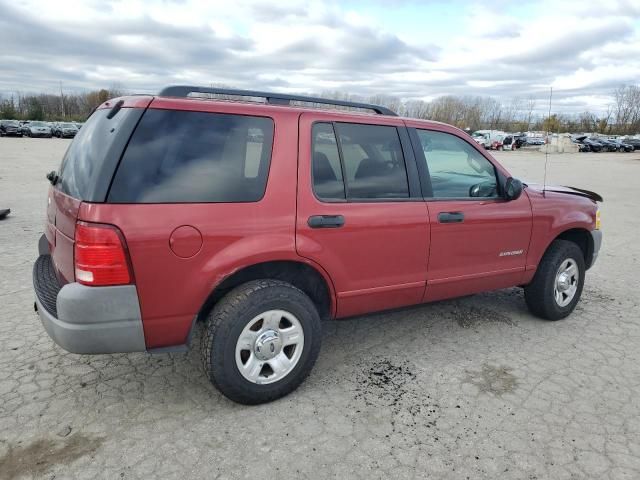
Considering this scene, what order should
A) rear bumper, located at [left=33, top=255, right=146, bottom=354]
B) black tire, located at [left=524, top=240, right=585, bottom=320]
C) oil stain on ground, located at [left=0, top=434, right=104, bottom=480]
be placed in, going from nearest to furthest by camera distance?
oil stain on ground, located at [left=0, top=434, right=104, bottom=480], rear bumper, located at [left=33, top=255, right=146, bottom=354], black tire, located at [left=524, top=240, right=585, bottom=320]

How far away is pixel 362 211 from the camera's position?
A: 3252 mm

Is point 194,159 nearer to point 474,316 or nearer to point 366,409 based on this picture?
point 366,409

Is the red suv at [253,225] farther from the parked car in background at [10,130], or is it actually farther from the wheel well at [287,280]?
the parked car in background at [10,130]

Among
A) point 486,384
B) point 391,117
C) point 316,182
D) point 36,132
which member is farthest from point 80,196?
point 36,132

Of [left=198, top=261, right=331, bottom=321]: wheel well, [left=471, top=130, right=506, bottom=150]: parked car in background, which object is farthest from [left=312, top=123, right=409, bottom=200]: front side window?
[left=471, top=130, right=506, bottom=150]: parked car in background

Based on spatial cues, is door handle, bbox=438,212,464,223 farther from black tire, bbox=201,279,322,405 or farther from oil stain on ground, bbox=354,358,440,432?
black tire, bbox=201,279,322,405

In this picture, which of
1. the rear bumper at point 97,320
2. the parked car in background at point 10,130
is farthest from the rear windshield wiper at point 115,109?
the parked car in background at point 10,130

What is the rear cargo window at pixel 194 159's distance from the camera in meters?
2.60

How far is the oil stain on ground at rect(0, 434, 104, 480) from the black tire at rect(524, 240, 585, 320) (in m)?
3.64

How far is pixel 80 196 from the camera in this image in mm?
2639

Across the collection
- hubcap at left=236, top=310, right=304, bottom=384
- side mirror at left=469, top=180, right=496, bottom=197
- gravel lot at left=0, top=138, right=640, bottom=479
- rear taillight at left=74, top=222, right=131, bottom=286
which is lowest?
gravel lot at left=0, top=138, right=640, bottom=479

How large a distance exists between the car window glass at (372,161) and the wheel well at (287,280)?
23.0 inches

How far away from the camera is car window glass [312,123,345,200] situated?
3137mm

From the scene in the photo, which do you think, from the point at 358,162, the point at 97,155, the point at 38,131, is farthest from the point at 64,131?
the point at 358,162
